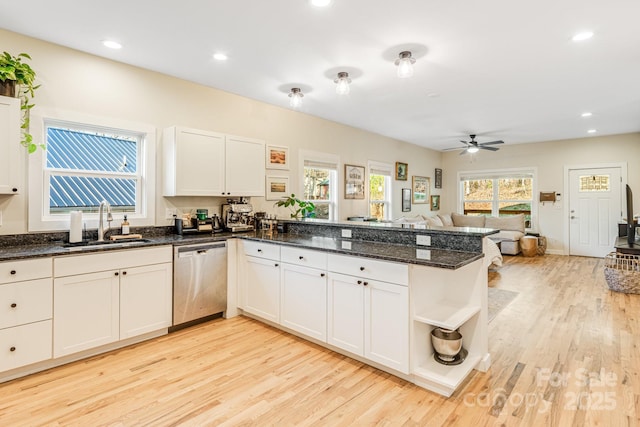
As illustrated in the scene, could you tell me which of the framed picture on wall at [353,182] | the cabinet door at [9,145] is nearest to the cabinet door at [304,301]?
the cabinet door at [9,145]

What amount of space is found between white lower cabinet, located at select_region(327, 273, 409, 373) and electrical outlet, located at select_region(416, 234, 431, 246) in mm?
599

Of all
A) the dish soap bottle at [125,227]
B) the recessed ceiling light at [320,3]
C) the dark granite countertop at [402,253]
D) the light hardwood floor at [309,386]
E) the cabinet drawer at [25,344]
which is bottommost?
the light hardwood floor at [309,386]

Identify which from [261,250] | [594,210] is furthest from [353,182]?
[594,210]

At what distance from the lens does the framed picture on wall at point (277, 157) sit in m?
4.59

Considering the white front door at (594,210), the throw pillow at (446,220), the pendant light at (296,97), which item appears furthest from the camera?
the throw pillow at (446,220)

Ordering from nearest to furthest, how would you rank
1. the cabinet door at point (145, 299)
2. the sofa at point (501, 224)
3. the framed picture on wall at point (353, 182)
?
the cabinet door at point (145, 299)
the framed picture on wall at point (353, 182)
the sofa at point (501, 224)

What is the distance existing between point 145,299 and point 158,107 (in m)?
1.97

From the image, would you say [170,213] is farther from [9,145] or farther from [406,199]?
[406,199]

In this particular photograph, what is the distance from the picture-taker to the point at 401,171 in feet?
24.1

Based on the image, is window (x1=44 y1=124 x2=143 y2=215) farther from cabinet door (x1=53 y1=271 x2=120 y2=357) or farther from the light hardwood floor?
the light hardwood floor

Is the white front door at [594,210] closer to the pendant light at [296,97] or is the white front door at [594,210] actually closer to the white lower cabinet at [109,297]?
the pendant light at [296,97]

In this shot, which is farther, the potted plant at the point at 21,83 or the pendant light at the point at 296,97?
the pendant light at the point at 296,97

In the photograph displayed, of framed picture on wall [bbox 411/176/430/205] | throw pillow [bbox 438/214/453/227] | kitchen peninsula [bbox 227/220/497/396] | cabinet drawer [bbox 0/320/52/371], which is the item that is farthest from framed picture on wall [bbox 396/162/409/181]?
cabinet drawer [bbox 0/320/52/371]

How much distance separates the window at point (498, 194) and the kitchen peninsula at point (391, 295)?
21.2ft
